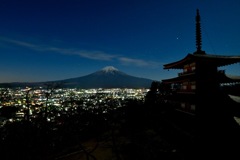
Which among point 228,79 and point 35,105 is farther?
point 35,105

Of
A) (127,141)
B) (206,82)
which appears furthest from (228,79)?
(127,141)

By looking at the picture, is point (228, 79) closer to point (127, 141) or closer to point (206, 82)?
Result: point (206, 82)

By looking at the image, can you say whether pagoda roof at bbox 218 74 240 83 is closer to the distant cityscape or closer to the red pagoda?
the red pagoda

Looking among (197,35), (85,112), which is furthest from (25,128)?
(197,35)

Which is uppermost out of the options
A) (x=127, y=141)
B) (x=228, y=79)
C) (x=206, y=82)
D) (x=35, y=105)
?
(x=228, y=79)

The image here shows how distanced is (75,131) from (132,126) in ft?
23.0

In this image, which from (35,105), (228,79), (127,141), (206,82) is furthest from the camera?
(35,105)

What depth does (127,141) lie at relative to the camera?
18.3 metres

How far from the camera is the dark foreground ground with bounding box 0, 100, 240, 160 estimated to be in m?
12.3

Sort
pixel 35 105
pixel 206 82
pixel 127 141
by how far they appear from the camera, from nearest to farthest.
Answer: pixel 206 82, pixel 127 141, pixel 35 105

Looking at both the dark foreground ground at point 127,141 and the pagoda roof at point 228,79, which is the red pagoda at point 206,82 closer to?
the pagoda roof at point 228,79

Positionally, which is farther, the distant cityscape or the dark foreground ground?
the distant cityscape

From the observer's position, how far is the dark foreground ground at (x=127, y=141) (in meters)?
12.3

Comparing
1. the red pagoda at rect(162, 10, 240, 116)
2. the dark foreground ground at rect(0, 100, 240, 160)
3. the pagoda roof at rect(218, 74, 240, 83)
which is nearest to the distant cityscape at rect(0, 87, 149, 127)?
the dark foreground ground at rect(0, 100, 240, 160)
